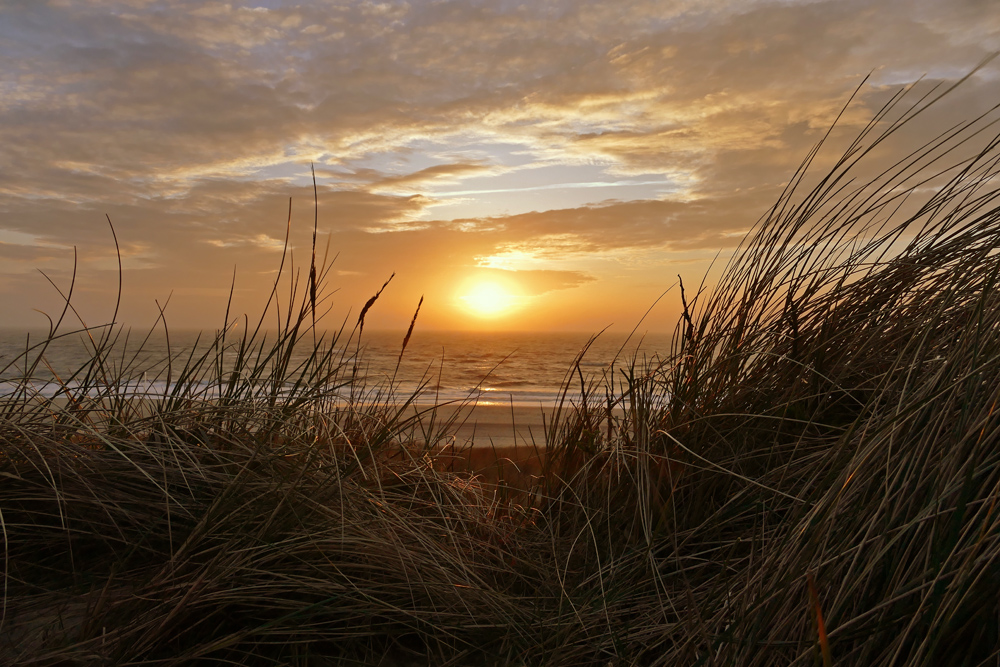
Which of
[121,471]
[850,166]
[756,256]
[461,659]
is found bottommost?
[461,659]

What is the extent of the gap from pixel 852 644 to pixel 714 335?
1.18 meters

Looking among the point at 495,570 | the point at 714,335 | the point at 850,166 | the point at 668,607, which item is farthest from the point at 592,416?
the point at 850,166

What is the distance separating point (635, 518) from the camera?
1.53m

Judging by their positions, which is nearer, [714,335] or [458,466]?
[714,335]

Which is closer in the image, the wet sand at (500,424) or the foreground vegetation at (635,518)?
the foreground vegetation at (635,518)

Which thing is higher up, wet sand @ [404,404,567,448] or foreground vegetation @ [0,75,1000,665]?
foreground vegetation @ [0,75,1000,665]

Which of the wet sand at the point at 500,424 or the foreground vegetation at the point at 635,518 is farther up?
the foreground vegetation at the point at 635,518

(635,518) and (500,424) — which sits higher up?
(635,518)

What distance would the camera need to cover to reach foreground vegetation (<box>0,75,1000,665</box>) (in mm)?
961

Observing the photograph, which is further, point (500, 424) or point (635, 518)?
point (500, 424)

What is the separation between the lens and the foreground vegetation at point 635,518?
0.96m

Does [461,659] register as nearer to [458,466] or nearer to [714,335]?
[714,335]

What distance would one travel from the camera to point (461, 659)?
1.31 meters

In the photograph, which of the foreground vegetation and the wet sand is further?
the wet sand
